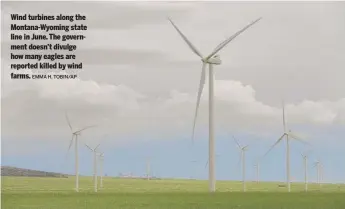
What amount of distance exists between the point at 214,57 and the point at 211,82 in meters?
3.30

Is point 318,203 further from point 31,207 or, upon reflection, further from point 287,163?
point 287,163

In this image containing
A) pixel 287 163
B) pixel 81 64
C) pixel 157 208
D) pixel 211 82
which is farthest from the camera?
pixel 287 163

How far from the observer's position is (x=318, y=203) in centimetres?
3922

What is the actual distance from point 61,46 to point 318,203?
18.9m

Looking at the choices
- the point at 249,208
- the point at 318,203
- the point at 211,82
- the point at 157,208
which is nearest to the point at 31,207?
the point at 157,208

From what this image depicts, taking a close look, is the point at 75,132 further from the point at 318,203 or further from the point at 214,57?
the point at 318,203

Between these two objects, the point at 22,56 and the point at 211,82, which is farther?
the point at 211,82

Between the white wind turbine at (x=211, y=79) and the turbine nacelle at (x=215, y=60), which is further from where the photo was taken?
the turbine nacelle at (x=215, y=60)

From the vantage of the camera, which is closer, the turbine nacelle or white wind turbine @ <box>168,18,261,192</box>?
white wind turbine @ <box>168,18,261,192</box>

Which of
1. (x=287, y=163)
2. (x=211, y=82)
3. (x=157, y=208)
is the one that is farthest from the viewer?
(x=287, y=163)

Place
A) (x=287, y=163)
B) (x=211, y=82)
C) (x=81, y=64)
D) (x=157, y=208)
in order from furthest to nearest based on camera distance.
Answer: (x=287, y=163), (x=211, y=82), (x=81, y=64), (x=157, y=208)

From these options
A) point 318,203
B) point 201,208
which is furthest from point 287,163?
point 201,208

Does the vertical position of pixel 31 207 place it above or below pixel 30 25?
below

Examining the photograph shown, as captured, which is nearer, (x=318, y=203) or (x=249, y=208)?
(x=249, y=208)
